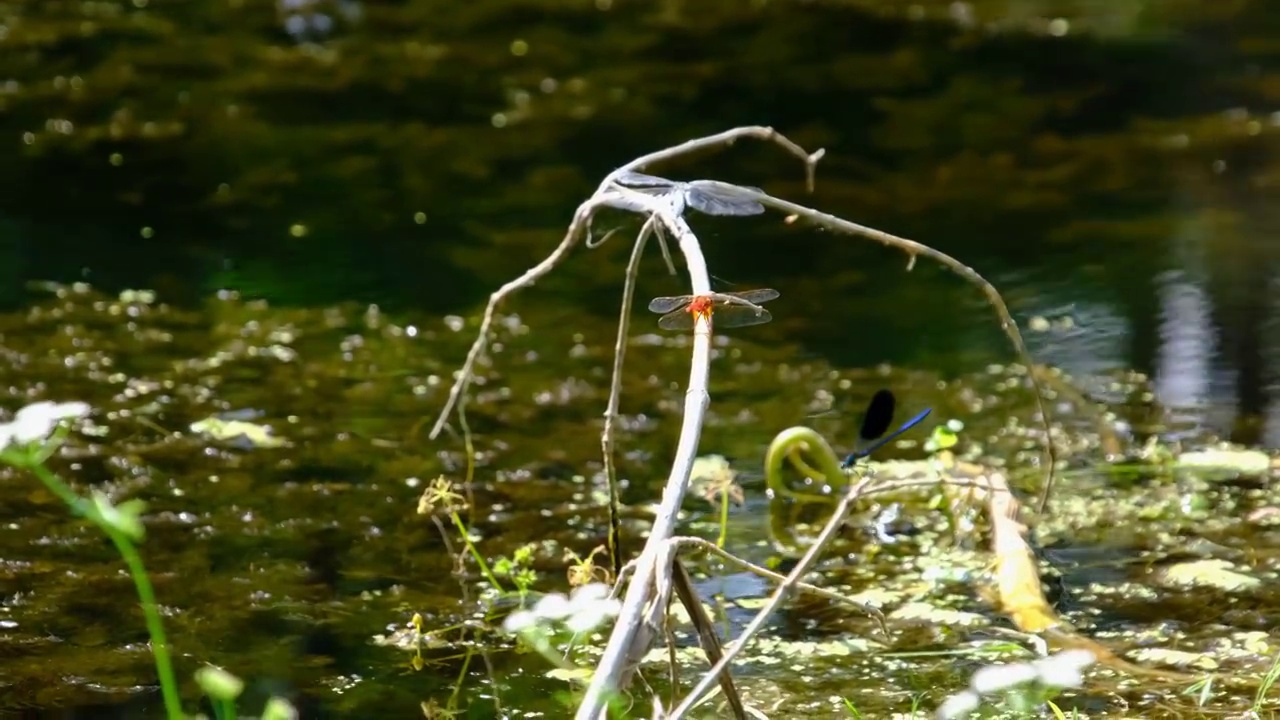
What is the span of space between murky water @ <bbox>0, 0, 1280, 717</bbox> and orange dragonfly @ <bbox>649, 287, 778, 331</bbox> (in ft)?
0.31

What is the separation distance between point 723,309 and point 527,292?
107 inches

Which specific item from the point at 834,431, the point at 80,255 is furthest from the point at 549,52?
the point at 834,431

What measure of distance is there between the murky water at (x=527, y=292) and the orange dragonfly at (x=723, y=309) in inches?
3.7

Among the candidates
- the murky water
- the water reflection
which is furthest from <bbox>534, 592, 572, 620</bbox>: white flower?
the water reflection

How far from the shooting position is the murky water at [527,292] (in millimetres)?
3000

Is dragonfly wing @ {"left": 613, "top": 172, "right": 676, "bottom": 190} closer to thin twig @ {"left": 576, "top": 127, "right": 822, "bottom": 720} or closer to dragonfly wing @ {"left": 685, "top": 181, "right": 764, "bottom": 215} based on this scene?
dragonfly wing @ {"left": 685, "top": 181, "right": 764, "bottom": 215}

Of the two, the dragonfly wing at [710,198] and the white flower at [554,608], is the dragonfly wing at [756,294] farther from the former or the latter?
the white flower at [554,608]

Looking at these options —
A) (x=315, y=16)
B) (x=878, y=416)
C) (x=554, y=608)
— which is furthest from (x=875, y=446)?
(x=315, y=16)

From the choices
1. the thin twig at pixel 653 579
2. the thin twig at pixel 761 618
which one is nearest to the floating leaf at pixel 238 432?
the thin twig at pixel 653 579

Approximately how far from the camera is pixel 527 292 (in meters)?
4.96

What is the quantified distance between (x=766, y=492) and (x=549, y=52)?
5474 millimetres

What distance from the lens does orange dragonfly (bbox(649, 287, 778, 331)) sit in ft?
7.30

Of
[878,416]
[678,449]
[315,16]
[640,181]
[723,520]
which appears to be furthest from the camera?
[315,16]

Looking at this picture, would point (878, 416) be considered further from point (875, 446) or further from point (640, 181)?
point (640, 181)
